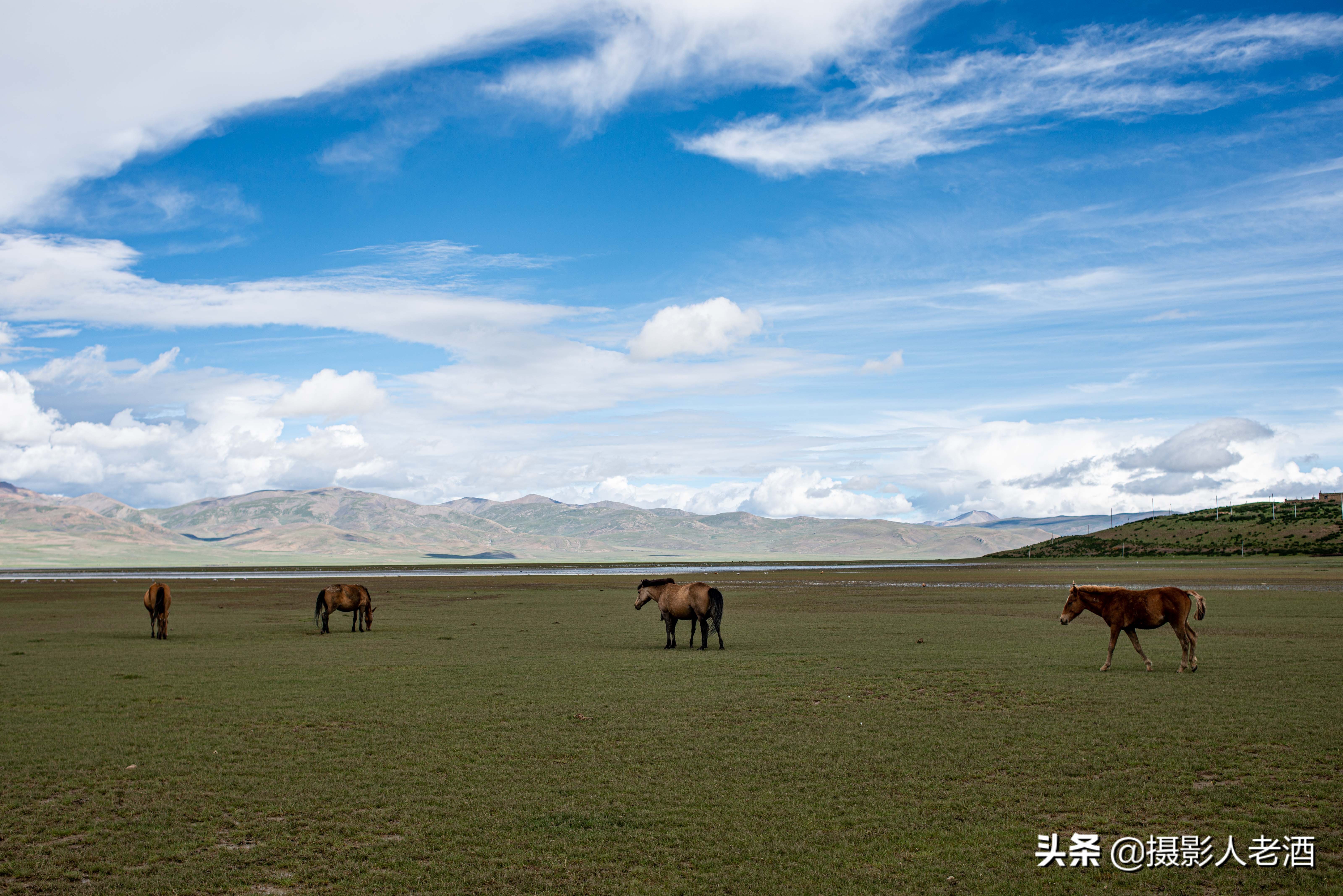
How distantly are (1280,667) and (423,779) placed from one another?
55.3 feet

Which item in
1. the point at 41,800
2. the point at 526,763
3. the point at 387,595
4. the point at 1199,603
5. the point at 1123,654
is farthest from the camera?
the point at 387,595

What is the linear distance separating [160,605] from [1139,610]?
2631cm

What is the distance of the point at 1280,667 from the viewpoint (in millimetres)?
18312

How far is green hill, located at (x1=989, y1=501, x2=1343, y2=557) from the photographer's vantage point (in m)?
129

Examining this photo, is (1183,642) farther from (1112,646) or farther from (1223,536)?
(1223,536)

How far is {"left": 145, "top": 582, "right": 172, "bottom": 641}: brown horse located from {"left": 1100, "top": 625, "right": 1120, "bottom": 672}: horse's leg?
24.9 meters

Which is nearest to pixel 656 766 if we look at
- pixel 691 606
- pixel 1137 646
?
pixel 1137 646

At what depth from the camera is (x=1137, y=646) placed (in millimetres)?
18250

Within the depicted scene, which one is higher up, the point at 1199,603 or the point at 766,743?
the point at 1199,603

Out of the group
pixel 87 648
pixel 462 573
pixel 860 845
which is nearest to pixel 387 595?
pixel 87 648

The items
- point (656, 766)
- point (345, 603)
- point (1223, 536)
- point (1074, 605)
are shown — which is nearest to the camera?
point (656, 766)

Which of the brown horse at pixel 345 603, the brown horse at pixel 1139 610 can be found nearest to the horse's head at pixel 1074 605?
the brown horse at pixel 1139 610

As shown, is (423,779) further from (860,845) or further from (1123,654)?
(1123,654)

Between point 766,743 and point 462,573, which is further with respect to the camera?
point 462,573
